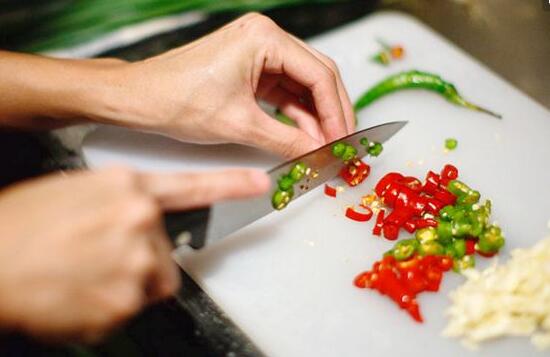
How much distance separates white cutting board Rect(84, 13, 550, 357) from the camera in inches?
53.8

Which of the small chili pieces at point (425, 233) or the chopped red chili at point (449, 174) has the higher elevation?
the chopped red chili at point (449, 174)

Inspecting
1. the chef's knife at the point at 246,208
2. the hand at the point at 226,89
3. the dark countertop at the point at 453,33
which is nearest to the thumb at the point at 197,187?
the chef's knife at the point at 246,208

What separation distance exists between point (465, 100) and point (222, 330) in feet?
3.32

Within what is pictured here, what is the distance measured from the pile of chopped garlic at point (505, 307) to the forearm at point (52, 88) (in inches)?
37.2

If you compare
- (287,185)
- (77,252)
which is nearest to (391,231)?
(287,185)

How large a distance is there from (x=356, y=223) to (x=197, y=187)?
1.94ft

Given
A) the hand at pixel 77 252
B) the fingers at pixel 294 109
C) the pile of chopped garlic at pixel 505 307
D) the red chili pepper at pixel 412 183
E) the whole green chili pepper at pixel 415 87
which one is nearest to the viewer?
the hand at pixel 77 252

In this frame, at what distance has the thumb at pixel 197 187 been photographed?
1039 millimetres

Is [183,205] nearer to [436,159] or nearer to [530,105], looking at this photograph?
[436,159]

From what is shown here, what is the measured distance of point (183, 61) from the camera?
4.96 feet

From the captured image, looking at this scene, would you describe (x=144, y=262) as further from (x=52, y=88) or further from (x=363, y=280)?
(x=52, y=88)

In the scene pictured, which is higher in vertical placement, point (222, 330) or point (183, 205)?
point (183, 205)

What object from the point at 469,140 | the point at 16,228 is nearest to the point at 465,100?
the point at 469,140

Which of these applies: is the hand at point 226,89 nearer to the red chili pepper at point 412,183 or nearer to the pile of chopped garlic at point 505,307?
the red chili pepper at point 412,183
